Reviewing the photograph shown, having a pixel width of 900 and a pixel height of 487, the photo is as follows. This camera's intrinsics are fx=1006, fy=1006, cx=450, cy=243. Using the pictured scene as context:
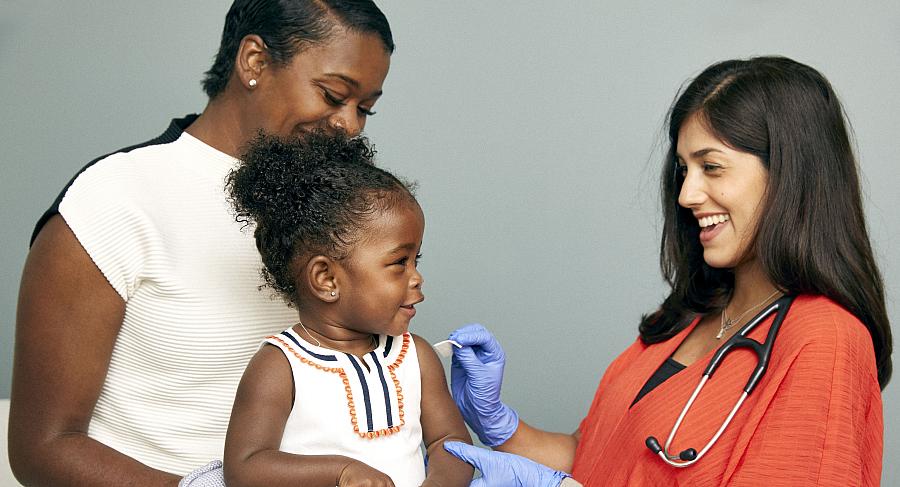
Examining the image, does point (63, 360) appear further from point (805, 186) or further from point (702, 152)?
point (805, 186)

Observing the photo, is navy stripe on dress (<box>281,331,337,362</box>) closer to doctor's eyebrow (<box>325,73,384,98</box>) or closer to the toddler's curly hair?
the toddler's curly hair

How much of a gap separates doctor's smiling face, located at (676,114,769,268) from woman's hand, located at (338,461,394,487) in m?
0.76

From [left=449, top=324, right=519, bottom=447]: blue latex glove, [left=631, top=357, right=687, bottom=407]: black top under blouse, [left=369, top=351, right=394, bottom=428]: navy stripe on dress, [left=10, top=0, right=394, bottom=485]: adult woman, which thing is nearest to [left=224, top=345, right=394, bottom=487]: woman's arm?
[left=369, top=351, right=394, bottom=428]: navy stripe on dress

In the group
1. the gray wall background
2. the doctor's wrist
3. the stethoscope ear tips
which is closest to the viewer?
the stethoscope ear tips

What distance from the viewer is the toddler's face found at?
1602mm

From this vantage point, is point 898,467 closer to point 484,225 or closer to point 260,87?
point 484,225

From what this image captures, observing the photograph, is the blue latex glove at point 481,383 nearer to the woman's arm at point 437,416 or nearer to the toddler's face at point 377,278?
the woman's arm at point 437,416

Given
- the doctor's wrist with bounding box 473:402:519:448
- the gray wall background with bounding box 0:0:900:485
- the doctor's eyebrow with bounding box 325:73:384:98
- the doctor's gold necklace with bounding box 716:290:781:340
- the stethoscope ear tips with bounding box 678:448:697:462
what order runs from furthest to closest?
the gray wall background with bounding box 0:0:900:485, the doctor's wrist with bounding box 473:402:519:448, the doctor's gold necklace with bounding box 716:290:781:340, the doctor's eyebrow with bounding box 325:73:384:98, the stethoscope ear tips with bounding box 678:448:697:462

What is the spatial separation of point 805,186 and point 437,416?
744mm

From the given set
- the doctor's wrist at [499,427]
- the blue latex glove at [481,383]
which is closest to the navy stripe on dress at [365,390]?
the blue latex glove at [481,383]

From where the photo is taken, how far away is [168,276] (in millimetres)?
1690

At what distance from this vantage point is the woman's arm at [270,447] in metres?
1.46

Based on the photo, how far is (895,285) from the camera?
300 centimetres

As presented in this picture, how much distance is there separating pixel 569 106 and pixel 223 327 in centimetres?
171
